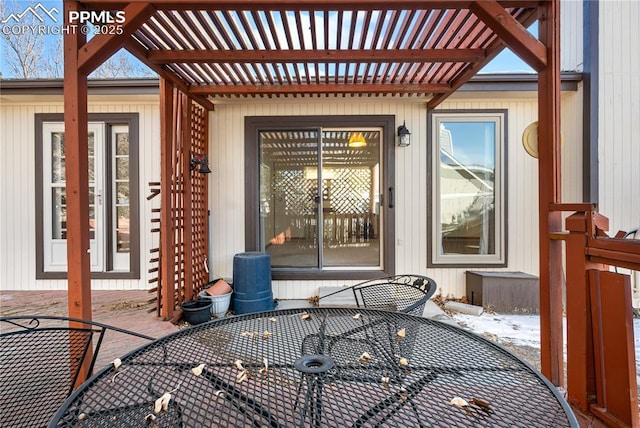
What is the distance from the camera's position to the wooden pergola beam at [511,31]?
1.93 metres

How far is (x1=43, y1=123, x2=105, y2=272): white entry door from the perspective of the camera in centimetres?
401

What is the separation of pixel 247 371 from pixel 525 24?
9.72ft

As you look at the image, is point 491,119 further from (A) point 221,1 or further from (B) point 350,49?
(A) point 221,1

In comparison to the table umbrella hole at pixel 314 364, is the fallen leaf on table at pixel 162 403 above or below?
below

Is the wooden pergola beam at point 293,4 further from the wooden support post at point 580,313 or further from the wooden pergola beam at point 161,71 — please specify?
the wooden support post at point 580,313

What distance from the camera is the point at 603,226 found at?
5.43 feet

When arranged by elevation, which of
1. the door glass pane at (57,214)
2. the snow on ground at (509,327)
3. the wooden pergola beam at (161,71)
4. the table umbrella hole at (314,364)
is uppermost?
the wooden pergola beam at (161,71)

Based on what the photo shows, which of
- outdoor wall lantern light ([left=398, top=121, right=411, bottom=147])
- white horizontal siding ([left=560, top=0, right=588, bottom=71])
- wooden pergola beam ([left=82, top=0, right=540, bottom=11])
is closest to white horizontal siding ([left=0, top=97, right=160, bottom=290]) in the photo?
wooden pergola beam ([left=82, top=0, right=540, bottom=11])

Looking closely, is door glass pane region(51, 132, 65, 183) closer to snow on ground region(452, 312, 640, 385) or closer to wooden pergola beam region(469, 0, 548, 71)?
wooden pergola beam region(469, 0, 548, 71)

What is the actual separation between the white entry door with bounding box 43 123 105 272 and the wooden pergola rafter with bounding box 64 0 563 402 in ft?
5.92

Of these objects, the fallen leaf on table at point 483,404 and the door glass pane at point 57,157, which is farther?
the door glass pane at point 57,157

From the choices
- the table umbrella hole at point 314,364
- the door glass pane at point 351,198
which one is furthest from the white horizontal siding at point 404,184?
the table umbrella hole at point 314,364

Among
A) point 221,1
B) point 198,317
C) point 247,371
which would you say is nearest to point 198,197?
point 198,317

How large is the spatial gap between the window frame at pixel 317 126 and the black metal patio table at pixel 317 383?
2.57 meters
